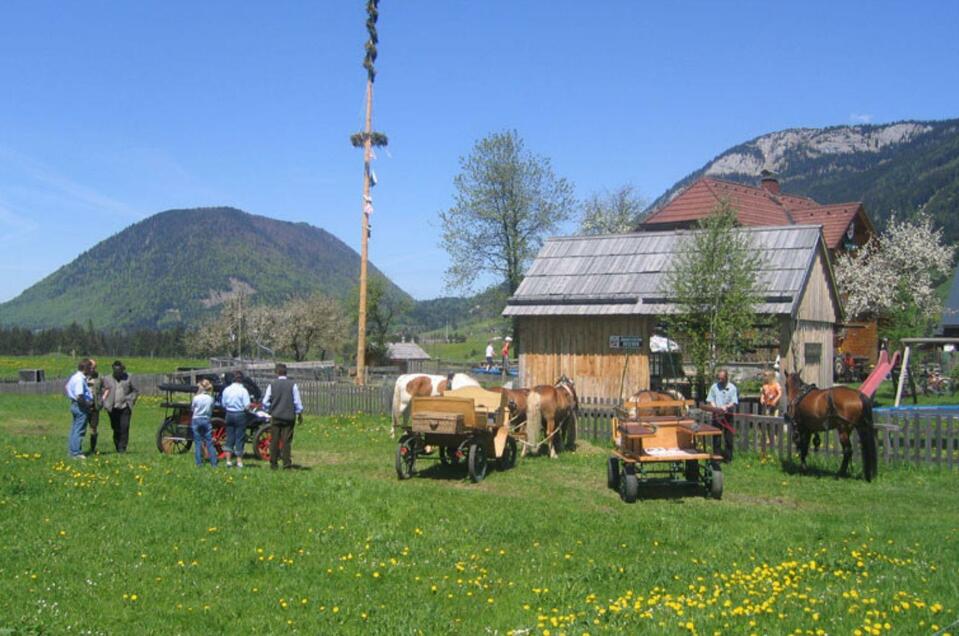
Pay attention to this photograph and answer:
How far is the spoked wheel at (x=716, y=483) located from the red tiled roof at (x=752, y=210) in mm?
34624

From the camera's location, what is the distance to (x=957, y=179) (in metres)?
161

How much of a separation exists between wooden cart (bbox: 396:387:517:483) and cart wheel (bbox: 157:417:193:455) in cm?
545

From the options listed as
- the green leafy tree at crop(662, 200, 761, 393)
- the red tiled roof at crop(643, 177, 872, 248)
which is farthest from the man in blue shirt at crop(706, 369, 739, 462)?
the red tiled roof at crop(643, 177, 872, 248)

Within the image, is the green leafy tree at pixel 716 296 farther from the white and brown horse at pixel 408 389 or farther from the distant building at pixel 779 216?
the distant building at pixel 779 216

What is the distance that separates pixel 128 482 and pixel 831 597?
9384mm

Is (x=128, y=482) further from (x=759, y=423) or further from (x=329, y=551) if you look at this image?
(x=759, y=423)

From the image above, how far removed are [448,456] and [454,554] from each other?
688cm

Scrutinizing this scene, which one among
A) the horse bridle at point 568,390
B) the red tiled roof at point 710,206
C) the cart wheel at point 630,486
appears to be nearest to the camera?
the cart wheel at point 630,486

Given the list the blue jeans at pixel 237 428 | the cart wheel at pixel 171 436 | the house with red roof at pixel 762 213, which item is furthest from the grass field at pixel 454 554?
the house with red roof at pixel 762 213

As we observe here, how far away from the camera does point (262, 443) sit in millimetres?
16766

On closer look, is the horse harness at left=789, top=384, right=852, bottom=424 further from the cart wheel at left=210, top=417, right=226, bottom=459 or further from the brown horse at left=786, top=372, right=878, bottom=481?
the cart wheel at left=210, top=417, right=226, bottom=459

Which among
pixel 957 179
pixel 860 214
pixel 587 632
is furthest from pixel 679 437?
pixel 957 179

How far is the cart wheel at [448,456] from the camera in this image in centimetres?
1508

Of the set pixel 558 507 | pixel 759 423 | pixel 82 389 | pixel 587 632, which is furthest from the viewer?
pixel 759 423
